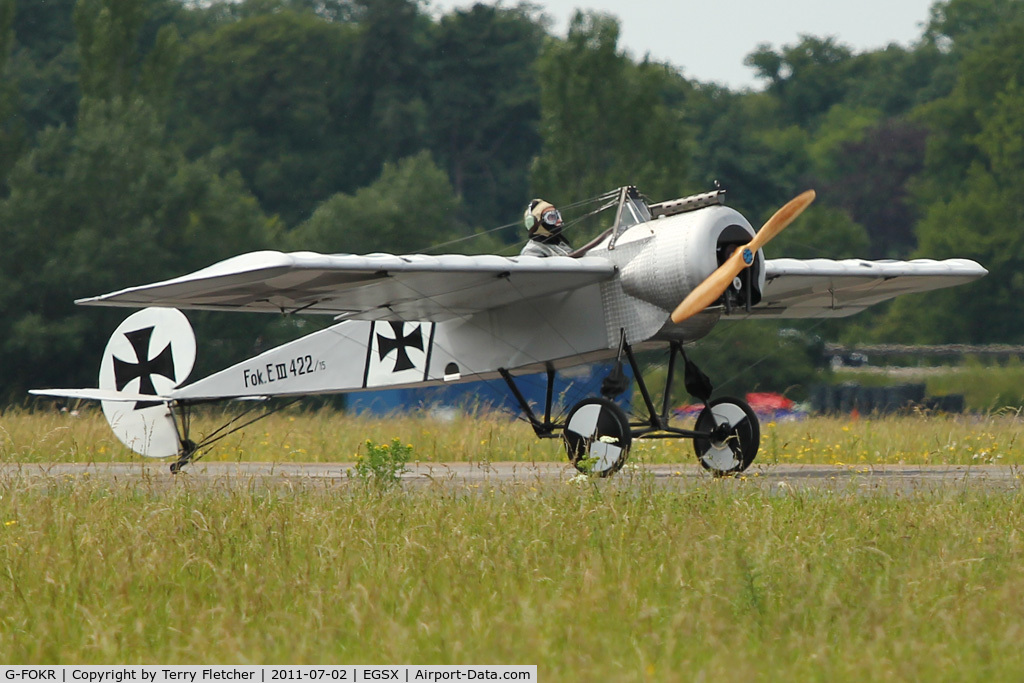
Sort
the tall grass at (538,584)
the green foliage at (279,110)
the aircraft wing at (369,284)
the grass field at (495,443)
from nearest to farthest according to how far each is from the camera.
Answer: the tall grass at (538,584), the aircraft wing at (369,284), the grass field at (495,443), the green foliage at (279,110)

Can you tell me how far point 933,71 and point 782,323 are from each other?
43.5 m

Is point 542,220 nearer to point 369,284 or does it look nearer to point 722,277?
point 369,284

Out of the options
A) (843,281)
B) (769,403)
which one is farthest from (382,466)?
(769,403)

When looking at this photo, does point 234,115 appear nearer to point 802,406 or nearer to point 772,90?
point 802,406

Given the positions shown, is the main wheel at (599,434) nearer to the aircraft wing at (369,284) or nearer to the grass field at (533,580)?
the aircraft wing at (369,284)

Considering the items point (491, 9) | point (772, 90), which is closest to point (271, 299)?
point (491, 9)

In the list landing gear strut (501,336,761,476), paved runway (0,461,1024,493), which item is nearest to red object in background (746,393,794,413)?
paved runway (0,461,1024,493)

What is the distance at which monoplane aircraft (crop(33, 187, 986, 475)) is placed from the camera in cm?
1078

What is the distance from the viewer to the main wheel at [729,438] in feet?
38.9

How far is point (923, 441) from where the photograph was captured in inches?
616

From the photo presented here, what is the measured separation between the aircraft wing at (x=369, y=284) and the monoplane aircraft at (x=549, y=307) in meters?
0.02

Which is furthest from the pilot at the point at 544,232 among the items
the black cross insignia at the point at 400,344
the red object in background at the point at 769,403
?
the red object in background at the point at 769,403

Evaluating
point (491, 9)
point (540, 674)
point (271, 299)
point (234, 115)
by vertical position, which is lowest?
point (540, 674)

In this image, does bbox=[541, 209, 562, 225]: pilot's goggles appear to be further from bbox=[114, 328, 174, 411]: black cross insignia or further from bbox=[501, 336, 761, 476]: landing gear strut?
bbox=[114, 328, 174, 411]: black cross insignia
